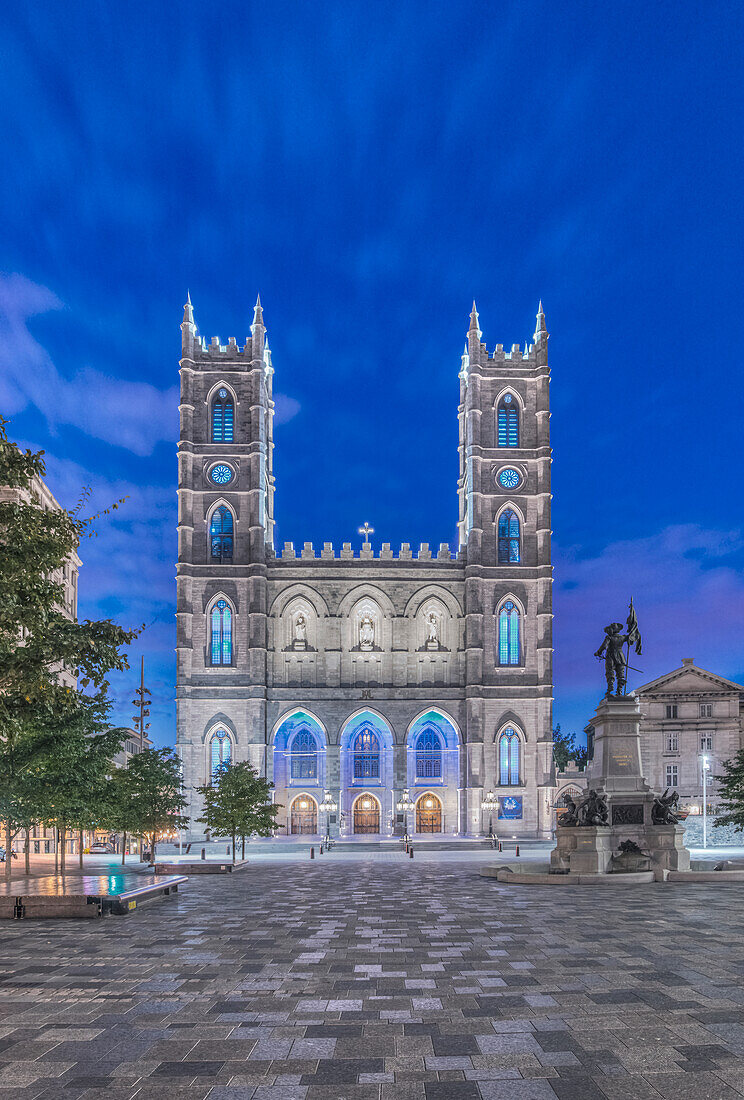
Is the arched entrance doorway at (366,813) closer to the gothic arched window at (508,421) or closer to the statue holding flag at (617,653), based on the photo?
the gothic arched window at (508,421)

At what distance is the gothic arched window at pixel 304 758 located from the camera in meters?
61.6

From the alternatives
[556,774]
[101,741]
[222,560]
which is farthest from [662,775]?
[101,741]

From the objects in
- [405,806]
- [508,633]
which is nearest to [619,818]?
[405,806]

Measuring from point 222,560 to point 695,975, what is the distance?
5396 centimetres

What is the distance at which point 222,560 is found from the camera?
2484 inches

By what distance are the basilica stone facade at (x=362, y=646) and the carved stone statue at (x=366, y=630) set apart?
0.52 ft

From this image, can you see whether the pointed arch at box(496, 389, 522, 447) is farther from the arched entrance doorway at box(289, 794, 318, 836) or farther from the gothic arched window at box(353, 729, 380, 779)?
the arched entrance doorway at box(289, 794, 318, 836)

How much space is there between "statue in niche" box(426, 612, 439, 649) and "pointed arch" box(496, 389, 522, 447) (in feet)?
49.1

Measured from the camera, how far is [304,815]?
201ft

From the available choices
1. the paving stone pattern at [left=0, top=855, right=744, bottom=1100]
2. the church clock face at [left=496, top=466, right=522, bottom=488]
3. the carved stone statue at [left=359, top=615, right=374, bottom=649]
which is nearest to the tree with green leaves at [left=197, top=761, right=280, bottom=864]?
the paving stone pattern at [left=0, top=855, right=744, bottom=1100]

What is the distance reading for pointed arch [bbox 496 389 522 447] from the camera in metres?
66.5

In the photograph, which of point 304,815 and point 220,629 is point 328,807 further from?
point 220,629

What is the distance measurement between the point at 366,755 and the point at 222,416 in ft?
93.9

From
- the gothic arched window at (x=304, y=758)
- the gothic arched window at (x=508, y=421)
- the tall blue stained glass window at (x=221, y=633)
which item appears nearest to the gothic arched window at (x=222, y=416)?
the tall blue stained glass window at (x=221, y=633)
